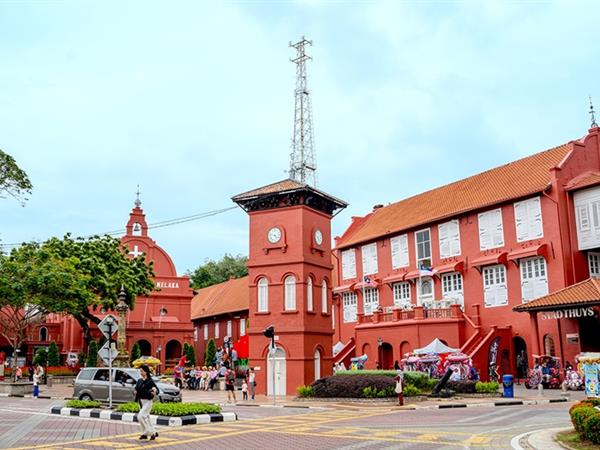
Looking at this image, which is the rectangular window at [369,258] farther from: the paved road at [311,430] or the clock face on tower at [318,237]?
the paved road at [311,430]

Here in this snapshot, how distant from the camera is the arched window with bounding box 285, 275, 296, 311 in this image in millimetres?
30953

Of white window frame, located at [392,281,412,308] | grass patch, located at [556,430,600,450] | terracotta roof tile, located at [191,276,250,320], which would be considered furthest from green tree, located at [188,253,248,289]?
grass patch, located at [556,430,600,450]

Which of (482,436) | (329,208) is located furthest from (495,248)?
(482,436)

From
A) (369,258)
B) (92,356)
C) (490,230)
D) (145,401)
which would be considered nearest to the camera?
(145,401)

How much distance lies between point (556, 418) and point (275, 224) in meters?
17.5

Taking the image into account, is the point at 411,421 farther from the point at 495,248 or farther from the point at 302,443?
the point at 495,248

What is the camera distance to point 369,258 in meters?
45.2

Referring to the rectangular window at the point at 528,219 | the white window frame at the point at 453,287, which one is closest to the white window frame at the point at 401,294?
the white window frame at the point at 453,287

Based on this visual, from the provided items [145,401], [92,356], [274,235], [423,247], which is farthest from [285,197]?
[92,356]

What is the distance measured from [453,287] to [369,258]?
26.8ft

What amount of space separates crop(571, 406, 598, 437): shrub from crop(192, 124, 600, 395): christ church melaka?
1712 cm

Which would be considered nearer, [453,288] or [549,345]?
[549,345]

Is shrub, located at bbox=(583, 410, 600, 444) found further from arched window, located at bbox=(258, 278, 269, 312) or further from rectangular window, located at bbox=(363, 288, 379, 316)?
rectangular window, located at bbox=(363, 288, 379, 316)

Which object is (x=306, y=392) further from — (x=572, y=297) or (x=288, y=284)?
(x=572, y=297)
